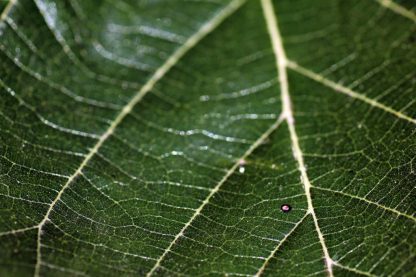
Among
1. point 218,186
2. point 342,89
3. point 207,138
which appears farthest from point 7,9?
point 342,89

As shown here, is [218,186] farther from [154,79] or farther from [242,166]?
[154,79]

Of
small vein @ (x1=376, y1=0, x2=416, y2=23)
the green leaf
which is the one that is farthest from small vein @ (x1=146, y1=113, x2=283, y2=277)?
small vein @ (x1=376, y1=0, x2=416, y2=23)

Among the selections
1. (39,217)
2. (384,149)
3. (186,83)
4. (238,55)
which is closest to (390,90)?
(384,149)

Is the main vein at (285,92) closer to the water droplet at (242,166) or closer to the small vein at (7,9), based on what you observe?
the water droplet at (242,166)

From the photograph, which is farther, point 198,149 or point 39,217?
point 39,217

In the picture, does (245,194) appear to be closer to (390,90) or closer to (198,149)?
(198,149)

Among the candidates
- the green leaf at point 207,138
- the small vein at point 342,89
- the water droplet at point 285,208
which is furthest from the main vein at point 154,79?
the water droplet at point 285,208
